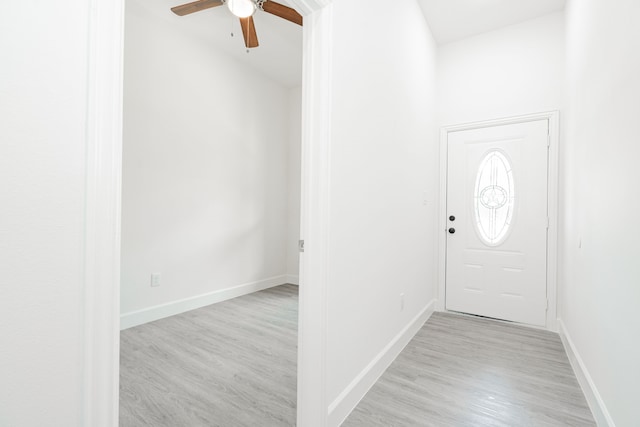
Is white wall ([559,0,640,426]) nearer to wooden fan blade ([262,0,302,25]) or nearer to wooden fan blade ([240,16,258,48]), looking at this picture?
wooden fan blade ([262,0,302,25])

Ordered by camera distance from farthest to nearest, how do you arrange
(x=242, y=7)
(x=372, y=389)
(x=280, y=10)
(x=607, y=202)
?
1. (x=280, y=10)
2. (x=242, y=7)
3. (x=372, y=389)
4. (x=607, y=202)

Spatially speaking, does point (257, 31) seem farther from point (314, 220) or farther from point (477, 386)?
point (477, 386)

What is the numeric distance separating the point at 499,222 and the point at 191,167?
3.27 metres

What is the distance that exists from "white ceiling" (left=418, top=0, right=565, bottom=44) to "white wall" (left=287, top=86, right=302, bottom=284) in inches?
82.8

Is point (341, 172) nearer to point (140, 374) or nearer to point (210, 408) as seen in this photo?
point (210, 408)

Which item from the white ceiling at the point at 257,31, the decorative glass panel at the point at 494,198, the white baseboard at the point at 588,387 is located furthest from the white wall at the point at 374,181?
the white ceiling at the point at 257,31

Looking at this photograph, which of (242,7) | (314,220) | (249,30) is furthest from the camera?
(249,30)

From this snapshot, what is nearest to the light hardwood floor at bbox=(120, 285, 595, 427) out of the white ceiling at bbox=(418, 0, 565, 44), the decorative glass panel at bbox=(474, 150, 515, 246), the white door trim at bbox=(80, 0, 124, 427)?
the decorative glass panel at bbox=(474, 150, 515, 246)

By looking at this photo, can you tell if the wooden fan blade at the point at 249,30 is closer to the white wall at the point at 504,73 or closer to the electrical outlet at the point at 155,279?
the white wall at the point at 504,73

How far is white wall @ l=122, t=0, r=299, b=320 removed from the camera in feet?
9.46

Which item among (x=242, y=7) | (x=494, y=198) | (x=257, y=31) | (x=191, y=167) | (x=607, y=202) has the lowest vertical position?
(x=607, y=202)

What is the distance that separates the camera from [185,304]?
325 centimetres

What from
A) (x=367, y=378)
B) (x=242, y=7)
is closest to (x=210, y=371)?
(x=367, y=378)

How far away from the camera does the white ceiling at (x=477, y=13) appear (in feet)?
9.55
